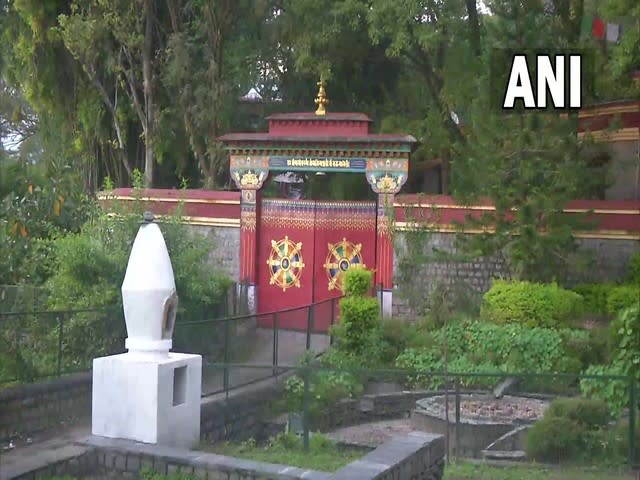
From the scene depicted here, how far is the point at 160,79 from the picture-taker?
80.4 feet

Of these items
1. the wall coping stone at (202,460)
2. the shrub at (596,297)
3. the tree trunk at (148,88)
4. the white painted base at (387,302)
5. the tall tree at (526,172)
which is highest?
the tree trunk at (148,88)

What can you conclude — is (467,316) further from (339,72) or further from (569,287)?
(339,72)

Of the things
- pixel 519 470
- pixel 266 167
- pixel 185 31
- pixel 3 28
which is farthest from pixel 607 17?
pixel 3 28

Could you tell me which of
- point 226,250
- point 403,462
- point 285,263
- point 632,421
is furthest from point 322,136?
point 403,462

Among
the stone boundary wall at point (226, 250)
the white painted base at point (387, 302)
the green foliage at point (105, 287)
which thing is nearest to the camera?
the green foliage at point (105, 287)

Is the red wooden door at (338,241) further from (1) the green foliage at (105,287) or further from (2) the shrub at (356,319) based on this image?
(2) the shrub at (356,319)

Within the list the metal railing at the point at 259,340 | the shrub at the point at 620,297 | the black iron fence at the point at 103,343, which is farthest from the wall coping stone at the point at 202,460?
the shrub at the point at 620,297

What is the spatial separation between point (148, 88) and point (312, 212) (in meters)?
6.66

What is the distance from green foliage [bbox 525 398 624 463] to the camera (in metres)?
11.4

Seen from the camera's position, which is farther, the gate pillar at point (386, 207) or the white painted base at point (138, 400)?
the gate pillar at point (386, 207)

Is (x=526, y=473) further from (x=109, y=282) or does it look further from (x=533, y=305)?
(x=109, y=282)

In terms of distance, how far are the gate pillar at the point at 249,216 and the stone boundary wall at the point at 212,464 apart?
426 inches

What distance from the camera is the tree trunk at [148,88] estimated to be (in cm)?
2416

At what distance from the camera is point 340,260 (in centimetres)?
1994
